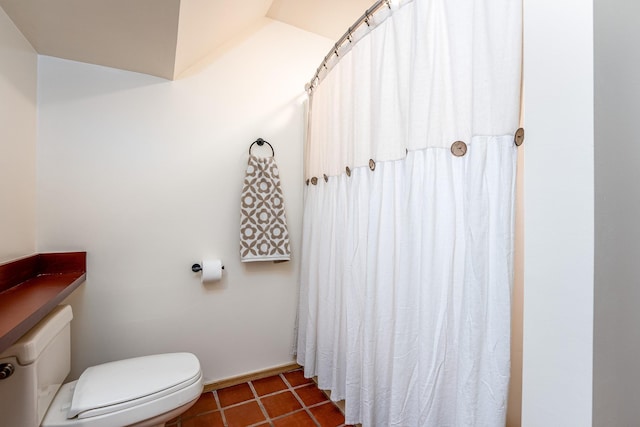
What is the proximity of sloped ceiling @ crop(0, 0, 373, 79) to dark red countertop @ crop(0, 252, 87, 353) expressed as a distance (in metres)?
1.05

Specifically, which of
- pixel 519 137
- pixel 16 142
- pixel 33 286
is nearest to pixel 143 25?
pixel 16 142

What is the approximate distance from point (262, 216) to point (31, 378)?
4.04 ft

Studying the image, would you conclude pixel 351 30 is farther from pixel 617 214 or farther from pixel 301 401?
pixel 301 401

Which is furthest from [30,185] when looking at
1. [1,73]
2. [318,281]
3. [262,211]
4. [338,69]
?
[338,69]

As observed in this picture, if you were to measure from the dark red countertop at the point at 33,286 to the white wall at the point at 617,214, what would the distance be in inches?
53.3

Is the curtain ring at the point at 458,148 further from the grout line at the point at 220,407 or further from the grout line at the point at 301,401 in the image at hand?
the grout line at the point at 220,407

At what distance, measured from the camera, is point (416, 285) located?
1.07m

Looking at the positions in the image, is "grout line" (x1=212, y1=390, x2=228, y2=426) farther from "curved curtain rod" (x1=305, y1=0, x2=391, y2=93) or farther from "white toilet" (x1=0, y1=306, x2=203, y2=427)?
"curved curtain rod" (x1=305, y1=0, x2=391, y2=93)

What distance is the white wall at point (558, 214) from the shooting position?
55cm

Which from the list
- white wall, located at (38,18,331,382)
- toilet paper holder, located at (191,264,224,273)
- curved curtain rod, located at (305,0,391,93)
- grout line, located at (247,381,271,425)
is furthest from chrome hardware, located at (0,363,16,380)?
curved curtain rod, located at (305,0,391,93)

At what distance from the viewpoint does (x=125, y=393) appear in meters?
1.17

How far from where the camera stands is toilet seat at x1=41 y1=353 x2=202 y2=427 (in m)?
1.09

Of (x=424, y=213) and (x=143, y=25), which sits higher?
(x=143, y=25)

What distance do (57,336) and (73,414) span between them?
35 centimetres
